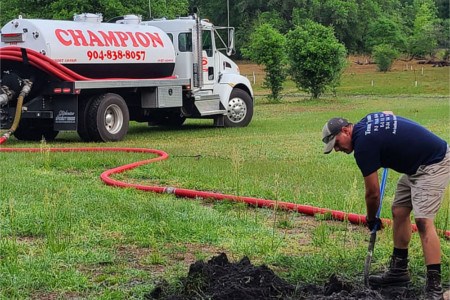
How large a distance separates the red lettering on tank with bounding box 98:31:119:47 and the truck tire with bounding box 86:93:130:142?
1.13 m

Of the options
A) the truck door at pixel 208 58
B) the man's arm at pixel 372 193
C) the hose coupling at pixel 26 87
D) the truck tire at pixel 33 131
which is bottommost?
the truck tire at pixel 33 131

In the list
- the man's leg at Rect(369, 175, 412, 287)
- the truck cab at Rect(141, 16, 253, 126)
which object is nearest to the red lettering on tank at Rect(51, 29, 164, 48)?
the truck cab at Rect(141, 16, 253, 126)

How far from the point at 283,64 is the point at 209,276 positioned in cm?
2737

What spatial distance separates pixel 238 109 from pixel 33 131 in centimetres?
587

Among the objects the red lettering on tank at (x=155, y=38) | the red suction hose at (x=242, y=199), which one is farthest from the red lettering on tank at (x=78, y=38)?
the red suction hose at (x=242, y=199)

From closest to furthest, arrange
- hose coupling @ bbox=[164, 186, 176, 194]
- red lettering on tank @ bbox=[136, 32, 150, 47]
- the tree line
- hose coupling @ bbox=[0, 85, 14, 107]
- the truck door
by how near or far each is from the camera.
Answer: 1. hose coupling @ bbox=[164, 186, 176, 194]
2. hose coupling @ bbox=[0, 85, 14, 107]
3. red lettering on tank @ bbox=[136, 32, 150, 47]
4. the truck door
5. the tree line

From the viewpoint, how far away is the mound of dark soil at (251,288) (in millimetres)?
4363

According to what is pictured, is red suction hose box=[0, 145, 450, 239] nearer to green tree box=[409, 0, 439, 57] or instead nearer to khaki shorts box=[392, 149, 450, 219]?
khaki shorts box=[392, 149, 450, 219]

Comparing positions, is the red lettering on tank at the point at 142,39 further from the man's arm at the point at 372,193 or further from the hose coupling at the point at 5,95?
the man's arm at the point at 372,193

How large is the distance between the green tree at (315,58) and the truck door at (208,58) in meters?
13.6

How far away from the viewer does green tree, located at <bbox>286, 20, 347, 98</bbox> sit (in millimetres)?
30906

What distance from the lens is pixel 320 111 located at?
24656 mm

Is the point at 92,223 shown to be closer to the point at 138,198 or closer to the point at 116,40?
the point at 138,198

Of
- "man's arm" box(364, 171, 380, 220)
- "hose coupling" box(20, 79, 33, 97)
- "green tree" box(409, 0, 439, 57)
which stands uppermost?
"green tree" box(409, 0, 439, 57)
